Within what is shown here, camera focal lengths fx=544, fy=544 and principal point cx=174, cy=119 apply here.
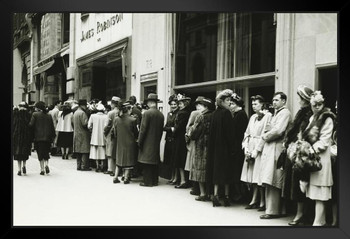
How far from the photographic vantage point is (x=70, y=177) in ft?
Answer: 23.9

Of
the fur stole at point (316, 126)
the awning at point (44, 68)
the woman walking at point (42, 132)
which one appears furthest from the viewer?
the awning at point (44, 68)

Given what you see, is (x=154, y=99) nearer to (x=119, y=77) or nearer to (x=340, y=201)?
(x=119, y=77)

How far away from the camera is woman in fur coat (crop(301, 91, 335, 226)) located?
6.28m

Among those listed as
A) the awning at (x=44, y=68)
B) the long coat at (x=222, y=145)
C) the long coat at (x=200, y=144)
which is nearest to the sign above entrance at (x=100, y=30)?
the awning at (x=44, y=68)

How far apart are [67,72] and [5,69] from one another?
41.5 inches

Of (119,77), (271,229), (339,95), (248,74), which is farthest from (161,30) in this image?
(271,229)

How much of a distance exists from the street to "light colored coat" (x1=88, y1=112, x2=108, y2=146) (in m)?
0.59

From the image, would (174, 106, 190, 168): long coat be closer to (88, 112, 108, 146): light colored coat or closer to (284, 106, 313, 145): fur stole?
(88, 112, 108, 146): light colored coat

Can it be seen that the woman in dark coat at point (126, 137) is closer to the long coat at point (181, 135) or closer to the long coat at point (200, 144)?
the long coat at point (181, 135)

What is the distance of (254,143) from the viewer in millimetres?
6750

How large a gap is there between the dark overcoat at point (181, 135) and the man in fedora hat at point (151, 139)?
331 millimetres

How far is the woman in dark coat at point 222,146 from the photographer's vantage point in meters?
6.97

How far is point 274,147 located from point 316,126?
1.91ft

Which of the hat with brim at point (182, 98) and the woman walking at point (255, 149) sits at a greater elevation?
the hat with brim at point (182, 98)
